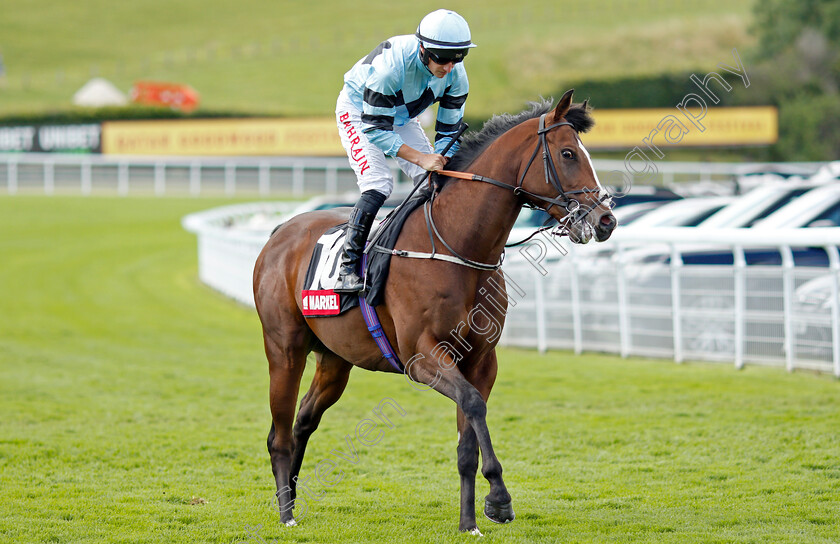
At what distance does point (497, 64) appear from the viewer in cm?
5138

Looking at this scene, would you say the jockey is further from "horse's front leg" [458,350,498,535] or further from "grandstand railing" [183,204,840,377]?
"grandstand railing" [183,204,840,377]

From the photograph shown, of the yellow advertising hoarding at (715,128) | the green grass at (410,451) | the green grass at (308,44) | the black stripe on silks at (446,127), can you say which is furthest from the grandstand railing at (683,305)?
the green grass at (308,44)

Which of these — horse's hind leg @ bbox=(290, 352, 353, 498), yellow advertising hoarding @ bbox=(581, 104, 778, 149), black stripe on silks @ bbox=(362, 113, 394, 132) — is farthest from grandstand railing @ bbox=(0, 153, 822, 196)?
black stripe on silks @ bbox=(362, 113, 394, 132)

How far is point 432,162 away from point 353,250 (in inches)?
23.8

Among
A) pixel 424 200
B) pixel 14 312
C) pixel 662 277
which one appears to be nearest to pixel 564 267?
pixel 662 277

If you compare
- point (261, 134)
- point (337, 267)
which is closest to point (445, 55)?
point (337, 267)

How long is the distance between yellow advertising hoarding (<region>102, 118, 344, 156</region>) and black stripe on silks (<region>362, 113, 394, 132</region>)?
92.4 feet

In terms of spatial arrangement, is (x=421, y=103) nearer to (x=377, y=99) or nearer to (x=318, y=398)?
(x=377, y=99)

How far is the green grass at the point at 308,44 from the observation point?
47.8 meters

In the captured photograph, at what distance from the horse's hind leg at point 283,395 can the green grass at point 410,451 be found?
0.22 metres

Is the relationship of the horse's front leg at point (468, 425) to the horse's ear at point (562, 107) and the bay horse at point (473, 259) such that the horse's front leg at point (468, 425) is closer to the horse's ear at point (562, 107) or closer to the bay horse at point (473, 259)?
the bay horse at point (473, 259)

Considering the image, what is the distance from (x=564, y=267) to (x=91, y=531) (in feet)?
21.9

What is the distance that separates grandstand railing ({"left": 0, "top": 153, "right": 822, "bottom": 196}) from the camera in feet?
95.6

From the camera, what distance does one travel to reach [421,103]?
4.94 meters
